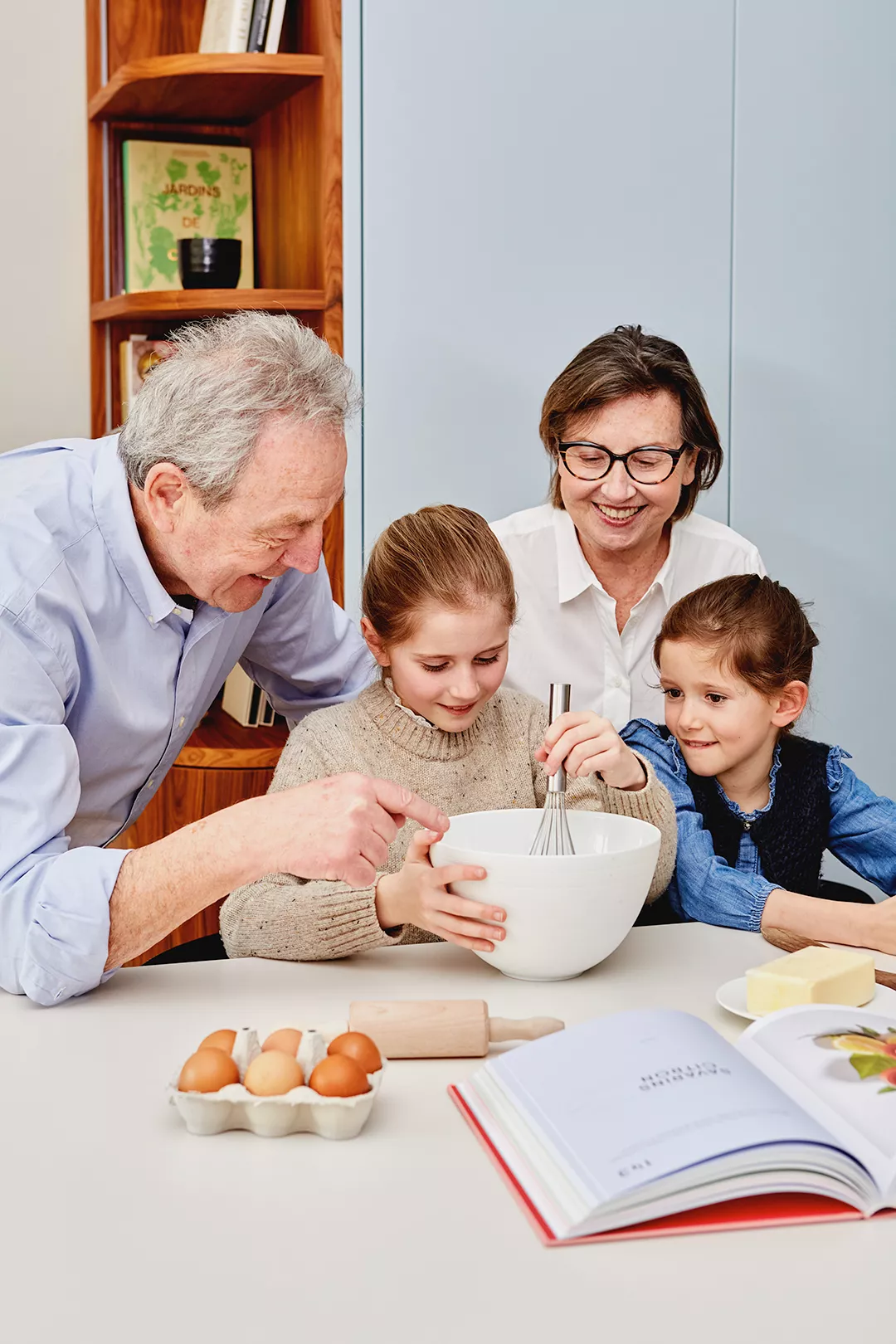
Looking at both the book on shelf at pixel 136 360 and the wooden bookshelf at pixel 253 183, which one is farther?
the book on shelf at pixel 136 360

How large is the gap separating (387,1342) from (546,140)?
84.3 inches

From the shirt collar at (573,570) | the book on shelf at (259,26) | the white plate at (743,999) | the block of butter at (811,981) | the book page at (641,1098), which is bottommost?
the white plate at (743,999)

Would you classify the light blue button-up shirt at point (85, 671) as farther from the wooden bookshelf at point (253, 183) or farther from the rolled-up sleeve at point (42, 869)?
the wooden bookshelf at point (253, 183)

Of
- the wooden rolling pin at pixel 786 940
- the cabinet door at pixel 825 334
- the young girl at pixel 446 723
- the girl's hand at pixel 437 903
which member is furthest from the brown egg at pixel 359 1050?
the cabinet door at pixel 825 334

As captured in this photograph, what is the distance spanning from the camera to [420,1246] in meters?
0.72

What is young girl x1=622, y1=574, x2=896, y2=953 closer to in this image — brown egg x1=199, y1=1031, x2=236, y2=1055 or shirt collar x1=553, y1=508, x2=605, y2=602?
shirt collar x1=553, y1=508, x2=605, y2=602

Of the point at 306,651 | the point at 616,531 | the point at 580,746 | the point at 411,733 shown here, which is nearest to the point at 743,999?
the point at 580,746

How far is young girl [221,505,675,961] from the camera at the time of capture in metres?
1.30

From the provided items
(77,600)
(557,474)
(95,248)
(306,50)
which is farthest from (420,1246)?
(95,248)

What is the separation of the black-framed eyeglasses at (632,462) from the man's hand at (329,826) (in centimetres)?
102

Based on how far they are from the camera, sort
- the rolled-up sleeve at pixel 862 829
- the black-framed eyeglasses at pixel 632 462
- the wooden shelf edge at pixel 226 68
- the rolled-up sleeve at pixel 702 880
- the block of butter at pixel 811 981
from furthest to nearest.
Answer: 1. the wooden shelf edge at pixel 226 68
2. the black-framed eyeglasses at pixel 632 462
3. the rolled-up sleeve at pixel 862 829
4. the rolled-up sleeve at pixel 702 880
5. the block of butter at pixel 811 981

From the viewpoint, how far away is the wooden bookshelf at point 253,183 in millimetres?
2271

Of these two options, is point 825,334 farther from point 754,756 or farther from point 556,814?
point 556,814

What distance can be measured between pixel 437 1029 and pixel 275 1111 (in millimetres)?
169
